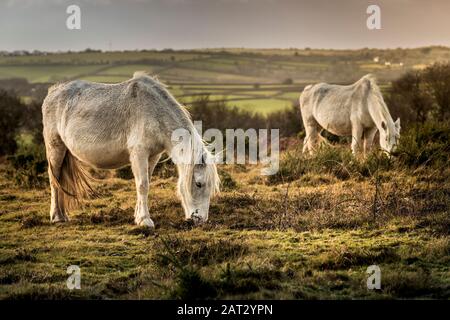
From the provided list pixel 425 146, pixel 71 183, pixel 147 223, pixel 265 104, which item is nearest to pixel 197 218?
pixel 147 223

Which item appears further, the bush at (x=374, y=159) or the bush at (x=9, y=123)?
the bush at (x=9, y=123)

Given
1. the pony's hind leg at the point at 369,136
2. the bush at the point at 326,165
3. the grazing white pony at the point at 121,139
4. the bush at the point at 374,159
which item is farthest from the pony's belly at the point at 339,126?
the grazing white pony at the point at 121,139

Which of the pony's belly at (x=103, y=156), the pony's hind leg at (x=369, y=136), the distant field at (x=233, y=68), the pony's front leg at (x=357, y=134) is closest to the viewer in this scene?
the pony's belly at (x=103, y=156)

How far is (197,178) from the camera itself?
767 centimetres

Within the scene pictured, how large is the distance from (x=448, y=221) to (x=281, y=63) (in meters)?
42.9

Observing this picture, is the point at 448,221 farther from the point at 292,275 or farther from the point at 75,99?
the point at 75,99

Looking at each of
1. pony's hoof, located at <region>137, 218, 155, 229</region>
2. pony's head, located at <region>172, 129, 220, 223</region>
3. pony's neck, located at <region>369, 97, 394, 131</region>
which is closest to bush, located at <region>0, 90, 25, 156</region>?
pony's neck, located at <region>369, 97, 394, 131</region>

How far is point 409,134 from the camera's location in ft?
39.7

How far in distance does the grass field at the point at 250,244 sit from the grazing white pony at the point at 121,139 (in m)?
0.45

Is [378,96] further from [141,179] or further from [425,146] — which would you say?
[141,179]

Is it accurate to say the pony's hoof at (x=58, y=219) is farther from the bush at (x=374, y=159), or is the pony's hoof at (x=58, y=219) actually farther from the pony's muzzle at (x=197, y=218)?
the bush at (x=374, y=159)

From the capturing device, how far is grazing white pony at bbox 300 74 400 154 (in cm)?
1251

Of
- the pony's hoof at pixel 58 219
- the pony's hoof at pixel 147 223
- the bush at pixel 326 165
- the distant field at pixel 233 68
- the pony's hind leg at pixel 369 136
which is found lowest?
the pony's hoof at pixel 58 219

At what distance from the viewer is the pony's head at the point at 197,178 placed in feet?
25.3
